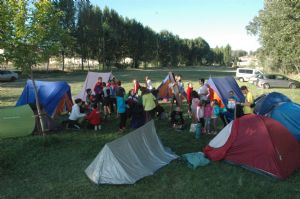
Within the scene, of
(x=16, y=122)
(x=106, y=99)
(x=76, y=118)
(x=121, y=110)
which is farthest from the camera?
(x=106, y=99)

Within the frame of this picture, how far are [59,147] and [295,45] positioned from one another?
27198mm

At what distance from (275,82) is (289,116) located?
22636mm

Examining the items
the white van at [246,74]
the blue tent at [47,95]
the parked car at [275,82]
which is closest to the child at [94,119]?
the blue tent at [47,95]

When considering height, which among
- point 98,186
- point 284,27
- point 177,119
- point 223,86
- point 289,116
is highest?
point 284,27

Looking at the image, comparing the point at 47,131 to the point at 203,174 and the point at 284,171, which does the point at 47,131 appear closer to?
the point at 203,174

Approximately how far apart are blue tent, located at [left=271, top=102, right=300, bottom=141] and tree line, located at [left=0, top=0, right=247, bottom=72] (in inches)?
286

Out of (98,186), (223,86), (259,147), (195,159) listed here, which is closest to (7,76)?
(223,86)

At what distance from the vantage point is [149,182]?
7.49 m

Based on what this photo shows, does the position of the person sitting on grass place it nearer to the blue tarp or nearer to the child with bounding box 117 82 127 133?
the child with bounding box 117 82 127 133

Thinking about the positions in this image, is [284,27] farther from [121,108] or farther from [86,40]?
[86,40]

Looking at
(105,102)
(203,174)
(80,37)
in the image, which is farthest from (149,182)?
(80,37)

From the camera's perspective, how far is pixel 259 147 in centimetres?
821

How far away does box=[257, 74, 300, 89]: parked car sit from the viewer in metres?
31.2

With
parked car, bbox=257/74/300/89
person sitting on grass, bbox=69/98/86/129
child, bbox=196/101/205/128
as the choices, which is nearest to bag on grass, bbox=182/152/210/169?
child, bbox=196/101/205/128
